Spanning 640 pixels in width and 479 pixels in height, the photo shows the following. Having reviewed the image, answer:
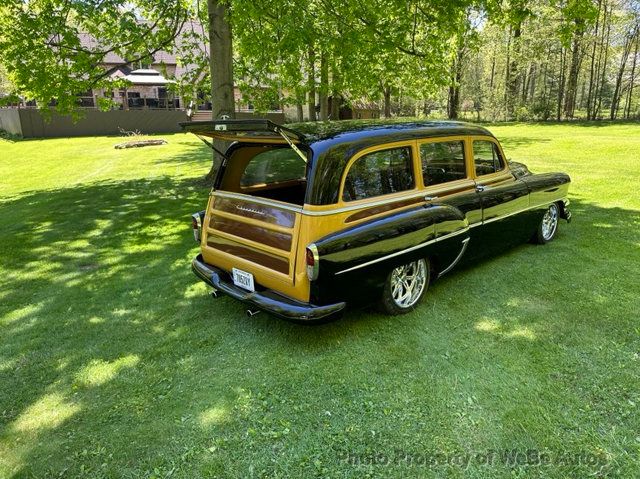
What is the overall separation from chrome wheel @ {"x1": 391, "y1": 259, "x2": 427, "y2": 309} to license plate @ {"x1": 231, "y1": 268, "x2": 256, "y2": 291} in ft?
4.01

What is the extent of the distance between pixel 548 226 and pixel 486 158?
64.6 inches

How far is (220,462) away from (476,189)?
11.4ft

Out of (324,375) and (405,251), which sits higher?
(405,251)

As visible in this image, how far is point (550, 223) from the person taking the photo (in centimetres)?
576

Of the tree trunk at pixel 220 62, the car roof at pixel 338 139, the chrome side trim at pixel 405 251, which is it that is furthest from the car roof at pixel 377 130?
the tree trunk at pixel 220 62

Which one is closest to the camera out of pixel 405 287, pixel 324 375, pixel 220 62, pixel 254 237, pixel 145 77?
pixel 324 375

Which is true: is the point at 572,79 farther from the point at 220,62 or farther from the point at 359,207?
the point at 359,207

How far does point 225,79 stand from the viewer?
913 centimetres

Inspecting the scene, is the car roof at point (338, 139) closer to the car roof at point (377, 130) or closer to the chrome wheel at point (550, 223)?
the car roof at point (377, 130)

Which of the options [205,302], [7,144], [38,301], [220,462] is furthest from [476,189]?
[7,144]

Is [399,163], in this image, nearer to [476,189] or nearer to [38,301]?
[476,189]

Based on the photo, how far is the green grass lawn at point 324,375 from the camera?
8.01 feet

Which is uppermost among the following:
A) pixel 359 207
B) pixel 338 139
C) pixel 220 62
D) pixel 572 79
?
pixel 572 79

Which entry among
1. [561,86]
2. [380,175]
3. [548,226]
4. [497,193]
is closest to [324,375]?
[380,175]
